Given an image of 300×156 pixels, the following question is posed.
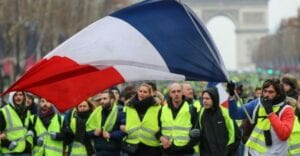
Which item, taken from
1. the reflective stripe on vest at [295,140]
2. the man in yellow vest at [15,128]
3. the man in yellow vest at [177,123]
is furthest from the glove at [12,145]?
the reflective stripe on vest at [295,140]

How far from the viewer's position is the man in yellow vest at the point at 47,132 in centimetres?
1530

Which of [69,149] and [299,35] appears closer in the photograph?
[69,149]

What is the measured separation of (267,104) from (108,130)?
→ 3.75 metres

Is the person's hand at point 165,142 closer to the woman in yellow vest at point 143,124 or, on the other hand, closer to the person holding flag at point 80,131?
the woman in yellow vest at point 143,124

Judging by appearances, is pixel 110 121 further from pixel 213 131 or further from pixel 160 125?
pixel 213 131

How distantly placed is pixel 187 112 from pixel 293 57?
367 ft

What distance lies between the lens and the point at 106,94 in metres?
15.1

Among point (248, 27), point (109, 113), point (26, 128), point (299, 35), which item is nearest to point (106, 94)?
point (109, 113)

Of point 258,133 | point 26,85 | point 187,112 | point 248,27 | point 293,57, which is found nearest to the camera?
point 26,85

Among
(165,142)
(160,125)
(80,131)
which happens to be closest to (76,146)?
(80,131)

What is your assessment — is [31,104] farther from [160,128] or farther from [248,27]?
Result: [248,27]

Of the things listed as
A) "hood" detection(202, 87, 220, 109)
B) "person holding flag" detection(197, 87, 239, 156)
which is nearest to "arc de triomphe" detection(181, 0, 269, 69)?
"person holding flag" detection(197, 87, 239, 156)

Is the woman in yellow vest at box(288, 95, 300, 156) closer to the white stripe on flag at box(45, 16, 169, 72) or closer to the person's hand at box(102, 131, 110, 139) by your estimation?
the white stripe on flag at box(45, 16, 169, 72)

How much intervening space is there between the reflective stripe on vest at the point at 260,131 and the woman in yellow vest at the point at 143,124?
91.7 inches
